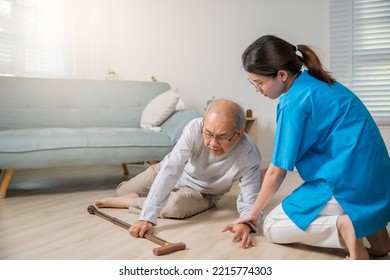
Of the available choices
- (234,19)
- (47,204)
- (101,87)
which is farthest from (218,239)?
(234,19)

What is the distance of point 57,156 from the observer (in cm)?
244

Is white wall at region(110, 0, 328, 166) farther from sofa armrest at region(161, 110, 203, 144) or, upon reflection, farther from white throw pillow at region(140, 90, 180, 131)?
sofa armrest at region(161, 110, 203, 144)

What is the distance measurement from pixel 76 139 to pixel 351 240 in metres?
1.75

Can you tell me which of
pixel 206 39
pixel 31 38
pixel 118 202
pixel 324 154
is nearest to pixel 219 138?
pixel 324 154

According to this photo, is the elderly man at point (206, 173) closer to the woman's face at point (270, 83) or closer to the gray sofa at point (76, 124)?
the woman's face at point (270, 83)

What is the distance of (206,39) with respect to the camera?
13.8ft

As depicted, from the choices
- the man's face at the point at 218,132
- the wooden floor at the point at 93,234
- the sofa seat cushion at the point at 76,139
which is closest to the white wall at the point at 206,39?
the sofa seat cushion at the point at 76,139

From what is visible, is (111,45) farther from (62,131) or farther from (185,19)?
(62,131)

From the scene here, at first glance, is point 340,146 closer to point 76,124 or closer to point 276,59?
point 276,59

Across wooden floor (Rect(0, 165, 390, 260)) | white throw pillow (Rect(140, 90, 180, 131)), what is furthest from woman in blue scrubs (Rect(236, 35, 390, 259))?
white throw pillow (Rect(140, 90, 180, 131))

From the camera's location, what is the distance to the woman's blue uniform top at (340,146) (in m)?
1.30

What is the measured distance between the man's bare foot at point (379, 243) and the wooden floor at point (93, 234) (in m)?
0.03

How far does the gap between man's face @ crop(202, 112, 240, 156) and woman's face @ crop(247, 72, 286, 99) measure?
213mm

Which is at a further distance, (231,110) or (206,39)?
(206,39)
